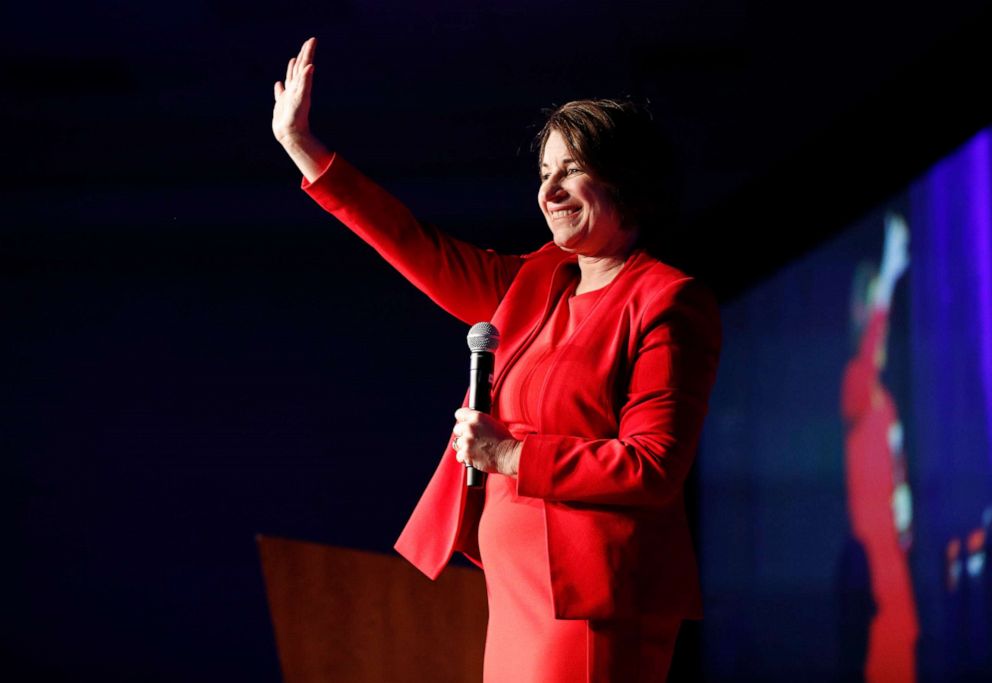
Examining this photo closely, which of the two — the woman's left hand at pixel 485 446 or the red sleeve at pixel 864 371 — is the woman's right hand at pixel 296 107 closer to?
the woman's left hand at pixel 485 446

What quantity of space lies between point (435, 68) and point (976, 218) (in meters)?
2.15

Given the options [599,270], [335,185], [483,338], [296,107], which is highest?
[296,107]

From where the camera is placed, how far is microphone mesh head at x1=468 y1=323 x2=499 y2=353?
5.04 ft

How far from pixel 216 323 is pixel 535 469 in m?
3.88

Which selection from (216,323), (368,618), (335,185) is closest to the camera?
(335,185)

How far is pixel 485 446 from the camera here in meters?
1.41

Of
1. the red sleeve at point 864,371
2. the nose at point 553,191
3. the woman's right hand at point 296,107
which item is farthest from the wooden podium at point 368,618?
the red sleeve at point 864,371

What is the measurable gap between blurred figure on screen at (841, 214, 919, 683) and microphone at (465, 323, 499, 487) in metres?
3.05

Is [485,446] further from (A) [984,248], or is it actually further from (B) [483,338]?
(A) [984,248]

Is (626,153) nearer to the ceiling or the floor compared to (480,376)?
nearer to the ceiling

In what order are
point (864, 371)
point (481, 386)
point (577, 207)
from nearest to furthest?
1. point (481, 386)
2. point (577, 207)
3. point (864, 371)

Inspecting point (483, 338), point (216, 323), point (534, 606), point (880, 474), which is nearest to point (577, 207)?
point (483, 338)

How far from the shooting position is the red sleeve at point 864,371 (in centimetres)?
435

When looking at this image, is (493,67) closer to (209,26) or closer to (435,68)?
(435,68)
